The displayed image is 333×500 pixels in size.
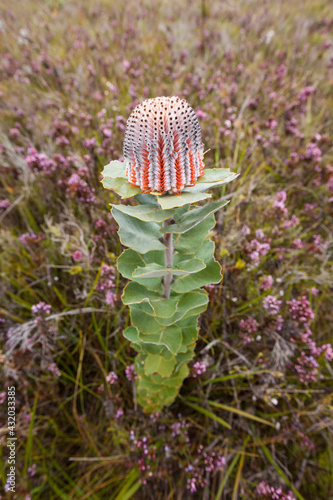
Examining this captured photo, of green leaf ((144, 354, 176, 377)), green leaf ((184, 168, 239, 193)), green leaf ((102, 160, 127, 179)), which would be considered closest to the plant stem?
green leaf ((184, 168, 239, 193))

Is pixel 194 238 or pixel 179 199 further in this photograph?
pixel 194 238

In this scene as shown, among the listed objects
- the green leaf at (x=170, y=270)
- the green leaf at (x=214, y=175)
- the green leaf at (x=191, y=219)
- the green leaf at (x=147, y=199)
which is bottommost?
the green leaf at (x=170, y=270)

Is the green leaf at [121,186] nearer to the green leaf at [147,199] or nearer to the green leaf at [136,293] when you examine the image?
the green leaf at [147,199]

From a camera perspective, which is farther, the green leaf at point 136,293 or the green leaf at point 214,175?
the green leaf at point 136,293

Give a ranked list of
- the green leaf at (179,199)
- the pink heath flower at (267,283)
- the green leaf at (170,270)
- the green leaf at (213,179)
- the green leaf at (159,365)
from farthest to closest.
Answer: the pink heath flower at (267,283) < the green leaf at (159,365) < the green leaf at (170,270) < the green leaf at (213,179) < the green leaf at (179,199)

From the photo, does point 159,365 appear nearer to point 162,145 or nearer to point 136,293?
point 136,293

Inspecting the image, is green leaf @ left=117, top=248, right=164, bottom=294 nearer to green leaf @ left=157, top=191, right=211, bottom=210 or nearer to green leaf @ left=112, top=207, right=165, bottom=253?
green leaf @ left=112, top=207, right=165, bottom=253

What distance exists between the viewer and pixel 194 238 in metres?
1.45

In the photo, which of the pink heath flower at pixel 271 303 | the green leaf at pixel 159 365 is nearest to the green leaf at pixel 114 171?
the green leaf at pixel 159 365

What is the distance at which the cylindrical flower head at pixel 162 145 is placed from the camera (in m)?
1.12

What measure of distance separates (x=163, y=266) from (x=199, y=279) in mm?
229

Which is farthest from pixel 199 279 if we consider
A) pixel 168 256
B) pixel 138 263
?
pixel 138 263

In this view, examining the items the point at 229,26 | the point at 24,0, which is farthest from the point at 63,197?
the point at 24,0

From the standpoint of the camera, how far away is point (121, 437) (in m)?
2.12
